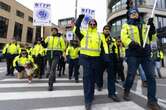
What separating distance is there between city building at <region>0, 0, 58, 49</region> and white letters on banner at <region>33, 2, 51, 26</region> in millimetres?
44059

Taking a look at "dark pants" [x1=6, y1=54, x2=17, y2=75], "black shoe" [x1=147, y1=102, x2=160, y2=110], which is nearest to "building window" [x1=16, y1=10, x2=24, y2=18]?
"dark pants" [x1=6, y1=54, x2=17, y2=75]

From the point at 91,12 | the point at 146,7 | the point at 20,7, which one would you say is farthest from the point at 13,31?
the point at 91,12

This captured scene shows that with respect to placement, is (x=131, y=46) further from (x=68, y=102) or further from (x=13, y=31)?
(x=13, y=31)

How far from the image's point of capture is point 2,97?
6.62 metres

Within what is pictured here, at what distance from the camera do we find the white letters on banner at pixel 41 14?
12805 millimetres

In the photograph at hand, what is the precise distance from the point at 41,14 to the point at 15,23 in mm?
53125

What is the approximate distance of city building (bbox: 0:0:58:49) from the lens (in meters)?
56.4

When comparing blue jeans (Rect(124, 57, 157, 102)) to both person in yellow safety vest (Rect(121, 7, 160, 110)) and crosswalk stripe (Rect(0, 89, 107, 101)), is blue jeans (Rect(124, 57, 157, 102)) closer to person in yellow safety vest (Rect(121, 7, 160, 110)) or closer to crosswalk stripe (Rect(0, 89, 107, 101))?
person in yellow safety vest (Rect(121, 7, 160, 110))

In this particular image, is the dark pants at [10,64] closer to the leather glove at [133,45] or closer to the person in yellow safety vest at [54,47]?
the person in yellow safety vest at [54,47]

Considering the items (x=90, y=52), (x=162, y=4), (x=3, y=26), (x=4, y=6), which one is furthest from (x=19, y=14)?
(x=90, y=52)

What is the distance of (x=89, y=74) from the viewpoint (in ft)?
18.8

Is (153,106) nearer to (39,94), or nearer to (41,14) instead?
(39,94)

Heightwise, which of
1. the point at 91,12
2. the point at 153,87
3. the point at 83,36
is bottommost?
the point at 153,87

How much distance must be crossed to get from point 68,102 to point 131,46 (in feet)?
6.00
